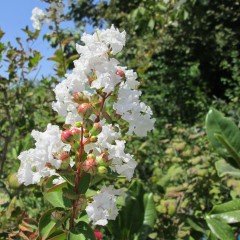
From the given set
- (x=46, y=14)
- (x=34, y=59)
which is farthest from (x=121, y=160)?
(x=46, y=14)

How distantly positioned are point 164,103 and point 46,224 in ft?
20.4

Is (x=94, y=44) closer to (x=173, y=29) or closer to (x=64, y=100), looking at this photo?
(x=64, y=100)

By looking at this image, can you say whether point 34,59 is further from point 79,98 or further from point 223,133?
point 79,98

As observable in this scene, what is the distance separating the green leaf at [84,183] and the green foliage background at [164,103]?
1.60 ft

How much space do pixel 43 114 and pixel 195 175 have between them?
1215 millimetres

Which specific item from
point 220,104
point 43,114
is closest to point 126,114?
point 43,114

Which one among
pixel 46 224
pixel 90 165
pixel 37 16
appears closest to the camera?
pixel 90 165

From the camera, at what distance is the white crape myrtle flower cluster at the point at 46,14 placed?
2848 millimetres

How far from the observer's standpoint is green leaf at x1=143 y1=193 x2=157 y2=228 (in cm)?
158

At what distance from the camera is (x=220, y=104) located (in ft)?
19.8

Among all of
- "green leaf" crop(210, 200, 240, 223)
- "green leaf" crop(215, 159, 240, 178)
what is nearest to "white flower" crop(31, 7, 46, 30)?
"green leaf" crop(215, 159, 240, 178)

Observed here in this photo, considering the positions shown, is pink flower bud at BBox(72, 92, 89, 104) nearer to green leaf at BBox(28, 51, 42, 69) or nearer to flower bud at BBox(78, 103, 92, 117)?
flower bud at BBox(78, 103, 92, 117)

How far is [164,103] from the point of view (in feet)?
24.0

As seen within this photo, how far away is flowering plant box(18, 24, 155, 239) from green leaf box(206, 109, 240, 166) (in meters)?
0.33
